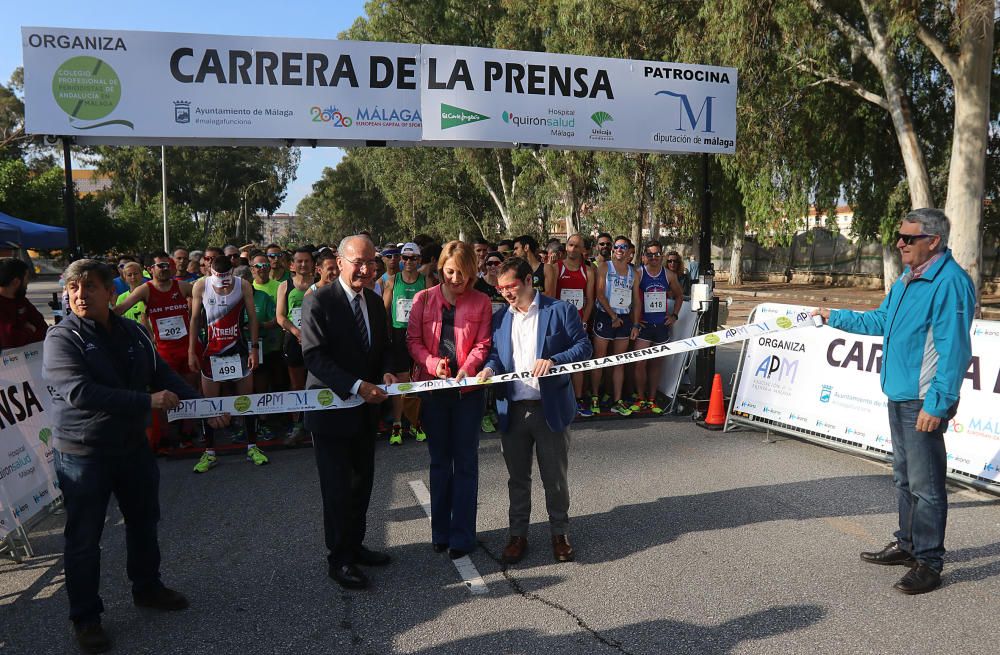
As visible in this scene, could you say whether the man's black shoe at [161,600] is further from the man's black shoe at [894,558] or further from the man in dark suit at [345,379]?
the man's black shoe at [894,558]

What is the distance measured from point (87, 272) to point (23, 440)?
212 cm

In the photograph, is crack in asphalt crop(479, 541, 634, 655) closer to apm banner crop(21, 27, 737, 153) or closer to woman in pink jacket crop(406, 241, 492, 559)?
woman in pink jacket crop(406, 241, 492, 559)

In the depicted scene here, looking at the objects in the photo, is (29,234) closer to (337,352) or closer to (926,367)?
(337,352)

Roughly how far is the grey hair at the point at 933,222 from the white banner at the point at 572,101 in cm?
480

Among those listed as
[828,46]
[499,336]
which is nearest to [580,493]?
[499,336]

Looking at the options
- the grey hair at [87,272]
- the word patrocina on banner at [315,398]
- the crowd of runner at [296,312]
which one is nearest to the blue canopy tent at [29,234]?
the crowd of runner at [296,312]

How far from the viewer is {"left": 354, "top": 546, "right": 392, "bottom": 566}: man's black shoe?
13.3 feet

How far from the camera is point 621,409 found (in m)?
7.85

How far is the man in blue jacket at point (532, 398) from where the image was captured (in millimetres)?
4051

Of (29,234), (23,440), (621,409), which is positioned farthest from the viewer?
(29,234)

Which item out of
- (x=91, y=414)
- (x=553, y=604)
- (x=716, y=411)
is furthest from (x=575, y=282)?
(x=91, y=414)

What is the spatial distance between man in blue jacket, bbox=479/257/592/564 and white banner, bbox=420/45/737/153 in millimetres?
4242

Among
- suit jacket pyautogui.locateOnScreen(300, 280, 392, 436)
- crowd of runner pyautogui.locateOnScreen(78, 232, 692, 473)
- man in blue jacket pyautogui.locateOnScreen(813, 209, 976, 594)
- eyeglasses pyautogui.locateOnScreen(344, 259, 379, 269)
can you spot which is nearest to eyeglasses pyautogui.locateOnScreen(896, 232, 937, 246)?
man in blue jacket pyautogui.locateOnScreen(813, 209, 976, 594)

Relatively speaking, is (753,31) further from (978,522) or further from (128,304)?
(128,304)
